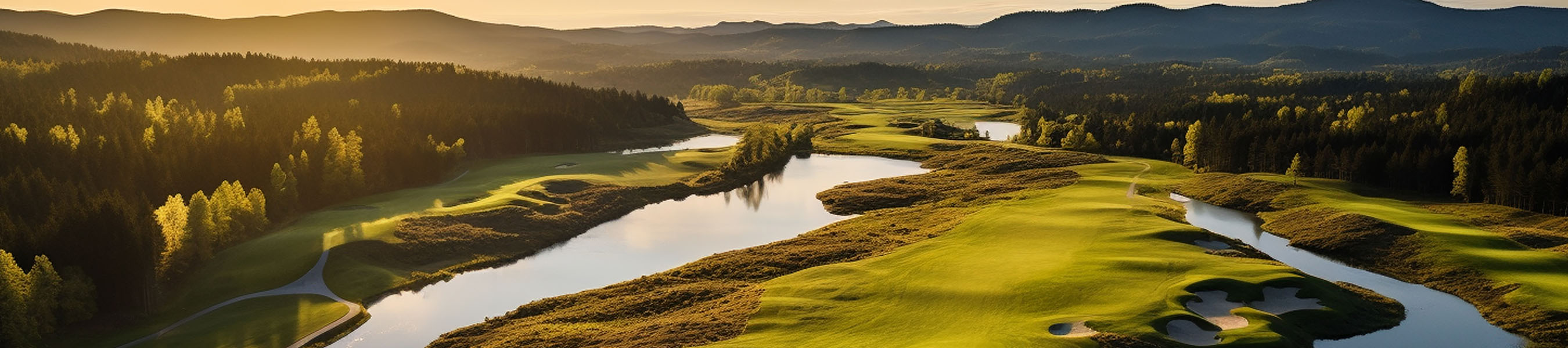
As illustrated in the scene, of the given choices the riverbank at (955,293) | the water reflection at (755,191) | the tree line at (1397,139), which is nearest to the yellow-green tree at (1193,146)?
the tree line at (1397,139)

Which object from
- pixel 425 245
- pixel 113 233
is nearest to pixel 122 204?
pixel 113 233

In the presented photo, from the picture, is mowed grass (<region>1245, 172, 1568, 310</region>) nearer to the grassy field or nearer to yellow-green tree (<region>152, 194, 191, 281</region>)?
the grassy field

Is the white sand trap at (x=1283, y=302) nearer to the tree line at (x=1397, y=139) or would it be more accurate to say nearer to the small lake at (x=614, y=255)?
the small lake at (x=614, y=255)

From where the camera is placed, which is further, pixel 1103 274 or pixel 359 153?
pixel 359 153

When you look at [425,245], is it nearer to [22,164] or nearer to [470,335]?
[470,335]

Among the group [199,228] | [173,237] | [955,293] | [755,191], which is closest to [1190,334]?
[955,293]
